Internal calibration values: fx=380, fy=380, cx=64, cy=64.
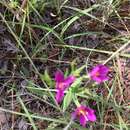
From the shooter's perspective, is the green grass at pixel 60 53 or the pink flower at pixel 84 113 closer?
the pink flower at pixel 84 113

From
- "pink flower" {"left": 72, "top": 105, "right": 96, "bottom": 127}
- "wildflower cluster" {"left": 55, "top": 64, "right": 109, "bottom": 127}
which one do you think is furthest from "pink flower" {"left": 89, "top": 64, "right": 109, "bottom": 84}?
"pink flower" {"left": 72, "top": 105, "right": 96, "bottom": 127}

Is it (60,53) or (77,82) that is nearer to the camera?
(77,82)

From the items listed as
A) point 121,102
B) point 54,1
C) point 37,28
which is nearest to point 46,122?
point 121,102

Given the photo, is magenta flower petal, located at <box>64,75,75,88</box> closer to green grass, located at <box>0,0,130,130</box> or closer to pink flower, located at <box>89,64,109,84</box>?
pink flower, located at <box>89,64,109,84</box>

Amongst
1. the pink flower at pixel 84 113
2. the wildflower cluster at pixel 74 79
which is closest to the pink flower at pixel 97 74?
the wildflower cluster at pixel 74 79

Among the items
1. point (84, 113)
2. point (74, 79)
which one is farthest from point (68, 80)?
point (84, 113)

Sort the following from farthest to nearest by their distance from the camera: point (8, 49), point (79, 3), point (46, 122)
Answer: point (79, 3), point (8, 49), point (46, 122)

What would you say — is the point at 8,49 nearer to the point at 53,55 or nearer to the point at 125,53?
the point at 53,55

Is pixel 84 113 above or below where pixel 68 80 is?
below

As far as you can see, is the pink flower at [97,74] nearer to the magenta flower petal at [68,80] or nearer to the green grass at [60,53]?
the magenta flower petal at [68,80]

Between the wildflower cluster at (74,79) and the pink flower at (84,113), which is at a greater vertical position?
the wildflower cluster at (74,79)

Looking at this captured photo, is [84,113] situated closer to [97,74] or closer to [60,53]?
[97,74]
